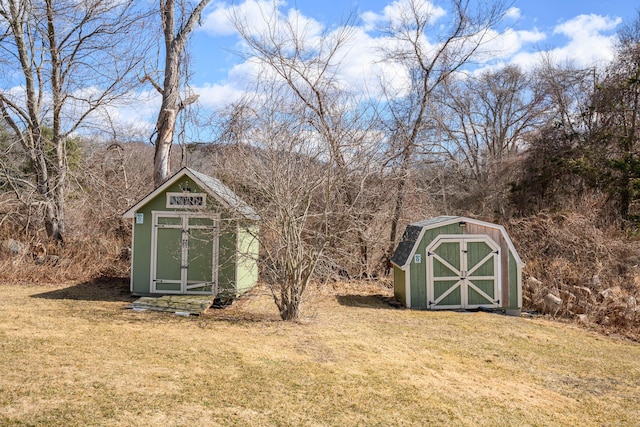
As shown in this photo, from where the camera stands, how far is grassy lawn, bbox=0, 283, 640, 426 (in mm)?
4484

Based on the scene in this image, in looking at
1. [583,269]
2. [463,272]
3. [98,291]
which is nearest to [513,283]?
[463,272]

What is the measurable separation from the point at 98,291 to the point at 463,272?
844 centimetres

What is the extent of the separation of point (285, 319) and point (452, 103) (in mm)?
22176

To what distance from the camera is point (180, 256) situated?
1098 cm

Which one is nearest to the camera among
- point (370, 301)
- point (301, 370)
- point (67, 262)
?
point (301, 370)

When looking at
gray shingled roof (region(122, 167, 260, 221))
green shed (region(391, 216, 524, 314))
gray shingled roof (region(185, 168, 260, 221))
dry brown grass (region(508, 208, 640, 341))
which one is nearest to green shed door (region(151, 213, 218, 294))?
gray shingled roof (region(122, 167, 260, 221))

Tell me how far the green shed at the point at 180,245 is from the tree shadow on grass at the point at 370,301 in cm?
243

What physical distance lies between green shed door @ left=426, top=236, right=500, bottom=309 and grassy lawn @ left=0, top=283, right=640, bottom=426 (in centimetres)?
123

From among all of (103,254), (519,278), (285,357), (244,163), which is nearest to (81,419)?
(285,357)

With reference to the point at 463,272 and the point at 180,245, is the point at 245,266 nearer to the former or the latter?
the point at 180,245

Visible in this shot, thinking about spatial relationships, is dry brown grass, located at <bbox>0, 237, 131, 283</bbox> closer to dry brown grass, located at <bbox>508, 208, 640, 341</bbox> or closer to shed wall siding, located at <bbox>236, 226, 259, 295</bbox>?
shed wall siding, located at <bbox>236, 226, 259, 295</bbox>

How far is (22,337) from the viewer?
21.9ft

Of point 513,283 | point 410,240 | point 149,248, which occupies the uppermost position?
point 410,240

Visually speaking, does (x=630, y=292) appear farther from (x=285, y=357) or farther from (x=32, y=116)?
(x=32, y=116)
